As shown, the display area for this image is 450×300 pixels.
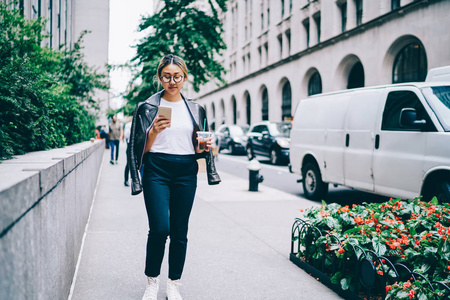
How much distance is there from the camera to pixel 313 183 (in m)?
9.42

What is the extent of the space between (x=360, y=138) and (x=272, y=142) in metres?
11.6

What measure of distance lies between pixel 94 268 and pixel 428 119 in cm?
483

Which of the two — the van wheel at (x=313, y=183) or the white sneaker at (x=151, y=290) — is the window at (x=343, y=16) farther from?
the white sneaker at (x=151, y=290)

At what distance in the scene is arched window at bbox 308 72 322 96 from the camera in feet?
95.9

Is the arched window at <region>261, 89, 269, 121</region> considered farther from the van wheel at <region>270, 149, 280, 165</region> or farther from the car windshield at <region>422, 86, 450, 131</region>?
the car windshield at <region>422, 86, 450, 131</region>

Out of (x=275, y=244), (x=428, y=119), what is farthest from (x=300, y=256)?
(x=428, y=119)

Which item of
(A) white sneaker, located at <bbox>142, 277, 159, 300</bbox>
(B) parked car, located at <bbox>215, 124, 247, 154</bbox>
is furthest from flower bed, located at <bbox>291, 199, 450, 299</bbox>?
(B) parked car, located at <bbox>215, 124, 247, 154</bbox>

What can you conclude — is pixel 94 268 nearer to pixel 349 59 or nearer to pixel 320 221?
pixel 320 221

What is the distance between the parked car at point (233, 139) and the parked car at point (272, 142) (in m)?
4.19

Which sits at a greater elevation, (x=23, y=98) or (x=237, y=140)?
(x=23, y=98)

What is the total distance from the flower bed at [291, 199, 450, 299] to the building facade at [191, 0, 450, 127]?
1318cm

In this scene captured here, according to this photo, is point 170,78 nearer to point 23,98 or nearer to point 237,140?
point 23,98

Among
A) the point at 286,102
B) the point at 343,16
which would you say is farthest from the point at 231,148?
the point at 343,16

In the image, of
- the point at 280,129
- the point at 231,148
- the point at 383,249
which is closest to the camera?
the point at 383,249
